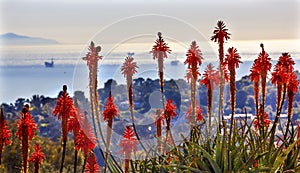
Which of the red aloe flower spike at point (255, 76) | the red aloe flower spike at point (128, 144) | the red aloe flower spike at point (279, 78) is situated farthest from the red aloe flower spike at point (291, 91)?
the red aloe flower spike at point (128, 144)

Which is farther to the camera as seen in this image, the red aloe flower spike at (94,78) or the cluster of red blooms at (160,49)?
the cluster of red blooms at (160,49)

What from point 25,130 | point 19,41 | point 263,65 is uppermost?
point 19,41

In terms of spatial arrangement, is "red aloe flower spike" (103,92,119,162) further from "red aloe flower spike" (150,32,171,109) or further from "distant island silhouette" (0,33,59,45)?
"distant island silhouette" (0,33,59,45)

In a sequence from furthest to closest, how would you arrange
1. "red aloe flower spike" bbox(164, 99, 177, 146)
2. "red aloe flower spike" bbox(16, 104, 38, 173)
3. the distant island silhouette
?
the distant island silhouette → "red aloe flower spike" bbox(164, 99, 177, 146) → "red aloe flower spike" bbox(16, 104, 38, 173)

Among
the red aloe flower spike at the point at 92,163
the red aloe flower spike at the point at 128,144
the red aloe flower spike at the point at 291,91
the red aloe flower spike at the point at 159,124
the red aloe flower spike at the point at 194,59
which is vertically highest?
the red aloe flower spike at the point at 194,59

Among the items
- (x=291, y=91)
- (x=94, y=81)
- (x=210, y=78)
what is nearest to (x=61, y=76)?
(x=94, y=81)

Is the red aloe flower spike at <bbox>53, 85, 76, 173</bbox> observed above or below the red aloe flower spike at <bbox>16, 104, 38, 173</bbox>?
above

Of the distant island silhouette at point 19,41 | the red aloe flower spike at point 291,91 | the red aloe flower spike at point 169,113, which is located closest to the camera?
the red aloe flower spike at point 291,91

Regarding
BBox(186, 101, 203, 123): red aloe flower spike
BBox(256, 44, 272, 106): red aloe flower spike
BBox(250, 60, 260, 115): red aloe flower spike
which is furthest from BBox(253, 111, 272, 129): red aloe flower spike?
BBox(186, 101, 203, 123): red aloe flower spike

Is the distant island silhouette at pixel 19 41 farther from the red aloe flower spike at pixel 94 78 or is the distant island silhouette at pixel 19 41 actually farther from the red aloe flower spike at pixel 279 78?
the red aloe flower spike at pixel 279 78

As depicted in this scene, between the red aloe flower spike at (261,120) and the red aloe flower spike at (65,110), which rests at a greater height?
the red aloe flower spike at (65,110)

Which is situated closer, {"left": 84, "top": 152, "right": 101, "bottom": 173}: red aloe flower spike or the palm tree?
the palm tree

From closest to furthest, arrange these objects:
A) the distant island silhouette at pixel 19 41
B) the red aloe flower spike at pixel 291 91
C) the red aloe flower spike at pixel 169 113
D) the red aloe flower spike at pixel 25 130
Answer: the red aloe flower spike at pixel 25 130
the red aloe flower spike at pixel 291 91
the red aloe flower spike at pixel 169 113
the distant island silhouette at pixel 19 41

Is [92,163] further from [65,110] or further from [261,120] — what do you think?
[261,120]
